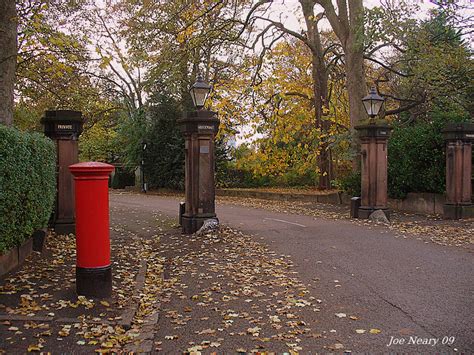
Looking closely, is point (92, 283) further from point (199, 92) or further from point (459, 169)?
point (459, 169)

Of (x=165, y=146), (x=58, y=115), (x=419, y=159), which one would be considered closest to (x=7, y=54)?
(x=58, y=115)

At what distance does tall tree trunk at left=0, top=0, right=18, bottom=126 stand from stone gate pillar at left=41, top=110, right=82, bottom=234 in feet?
3.61

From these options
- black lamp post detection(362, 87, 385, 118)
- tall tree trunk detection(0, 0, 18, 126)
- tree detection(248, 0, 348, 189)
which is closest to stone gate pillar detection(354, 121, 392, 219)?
black lamp post detection(362, 87, 385, 118)

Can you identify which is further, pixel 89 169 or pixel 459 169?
pixel 459 169

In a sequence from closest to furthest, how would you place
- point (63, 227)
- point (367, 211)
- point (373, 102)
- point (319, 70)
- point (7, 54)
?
point (7, 54)
point (63, 227)
point (373, 102)
point (367, 211)
point (319, 70)

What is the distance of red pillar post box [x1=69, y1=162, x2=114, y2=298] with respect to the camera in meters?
5.82

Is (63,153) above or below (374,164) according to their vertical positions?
above

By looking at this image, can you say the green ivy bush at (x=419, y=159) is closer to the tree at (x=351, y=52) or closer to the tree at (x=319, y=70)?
the tree at (x=351, y=52)

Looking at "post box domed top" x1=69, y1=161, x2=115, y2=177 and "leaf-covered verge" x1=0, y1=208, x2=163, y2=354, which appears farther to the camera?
"post box domed top" x1=69, y1=161, x2=115, y2=177

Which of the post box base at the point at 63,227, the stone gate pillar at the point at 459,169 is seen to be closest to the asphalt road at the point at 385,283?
the stone gate pillar at the point at 459,169

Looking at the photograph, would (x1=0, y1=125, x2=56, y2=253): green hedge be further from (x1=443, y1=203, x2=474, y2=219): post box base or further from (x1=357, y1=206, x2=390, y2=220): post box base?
(x1=443, y1=203, x2=474, y2=219): post box base

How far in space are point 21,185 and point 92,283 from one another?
67.2 inches

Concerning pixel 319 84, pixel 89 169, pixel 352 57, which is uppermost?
pixel 352 57

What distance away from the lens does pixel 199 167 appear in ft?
37.6
